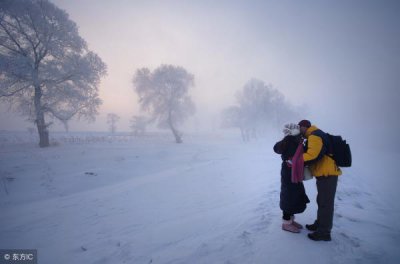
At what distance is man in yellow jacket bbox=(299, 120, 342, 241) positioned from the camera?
3371 millimetres

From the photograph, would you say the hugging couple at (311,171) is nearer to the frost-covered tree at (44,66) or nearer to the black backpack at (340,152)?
the black backpack at (340,152)

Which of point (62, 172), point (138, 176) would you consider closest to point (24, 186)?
point (62, 172)

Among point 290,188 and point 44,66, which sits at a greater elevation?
point 44,66

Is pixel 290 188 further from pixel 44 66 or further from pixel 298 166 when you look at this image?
pixel 44 66

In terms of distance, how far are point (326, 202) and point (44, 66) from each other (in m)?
19.3

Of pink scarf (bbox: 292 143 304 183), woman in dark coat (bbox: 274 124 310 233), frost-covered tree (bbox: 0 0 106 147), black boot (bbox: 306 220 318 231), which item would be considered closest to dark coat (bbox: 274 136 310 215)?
woman in dark coat (bbox: 274 124 310 233)

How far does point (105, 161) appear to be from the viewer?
11906mm

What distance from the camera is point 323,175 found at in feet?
11.5

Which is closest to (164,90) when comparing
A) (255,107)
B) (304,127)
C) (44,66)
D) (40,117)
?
(44,66)

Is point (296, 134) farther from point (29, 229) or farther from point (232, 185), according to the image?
point (29, 229)

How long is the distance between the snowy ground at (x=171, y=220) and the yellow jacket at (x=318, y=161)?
1.33 meters

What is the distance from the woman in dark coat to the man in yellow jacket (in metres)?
0.27

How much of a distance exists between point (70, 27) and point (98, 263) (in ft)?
59.3

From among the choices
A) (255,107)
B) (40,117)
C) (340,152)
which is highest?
(255,107)
